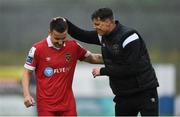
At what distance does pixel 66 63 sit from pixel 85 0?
443 inches

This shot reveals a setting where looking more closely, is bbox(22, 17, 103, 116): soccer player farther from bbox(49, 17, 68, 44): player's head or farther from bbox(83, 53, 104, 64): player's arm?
bbox(83, 53, 104, 64): player's arm

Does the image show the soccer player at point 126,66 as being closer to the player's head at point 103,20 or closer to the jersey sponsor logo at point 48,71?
the player's head at point 103,20

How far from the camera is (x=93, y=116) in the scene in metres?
16.9

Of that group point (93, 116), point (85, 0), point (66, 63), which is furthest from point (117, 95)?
point (85, 0)

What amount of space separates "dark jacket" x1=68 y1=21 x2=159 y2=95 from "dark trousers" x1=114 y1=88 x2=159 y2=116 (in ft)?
0.27

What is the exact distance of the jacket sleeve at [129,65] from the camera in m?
8.26

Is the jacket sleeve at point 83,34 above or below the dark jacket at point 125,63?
above

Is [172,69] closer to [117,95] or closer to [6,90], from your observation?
[6,90]

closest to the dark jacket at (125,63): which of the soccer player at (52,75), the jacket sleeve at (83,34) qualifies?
the jacket sleeve at (83,34)

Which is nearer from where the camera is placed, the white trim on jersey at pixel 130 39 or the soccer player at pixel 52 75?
the white trim on jersey at pixel 130 39

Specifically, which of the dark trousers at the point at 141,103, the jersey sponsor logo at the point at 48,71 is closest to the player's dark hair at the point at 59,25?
the jersey sponsor logo at the point at 48,71

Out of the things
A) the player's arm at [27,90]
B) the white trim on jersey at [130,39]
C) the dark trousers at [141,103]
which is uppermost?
the white trim on jersey at [130,39]

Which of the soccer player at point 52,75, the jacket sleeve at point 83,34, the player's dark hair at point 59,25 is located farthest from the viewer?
the jacket sleeve at point 83,34

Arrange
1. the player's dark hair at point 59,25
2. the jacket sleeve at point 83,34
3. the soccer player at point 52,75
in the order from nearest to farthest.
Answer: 1. the player's dark hair at point 59,25
2. the soccer player at point 52,75
3. the jacket sleeve at point 83,34
